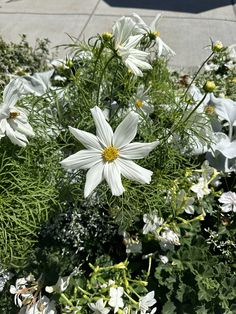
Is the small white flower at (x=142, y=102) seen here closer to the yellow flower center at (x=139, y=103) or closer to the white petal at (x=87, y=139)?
the yellow flower center at (x=139, y=103)

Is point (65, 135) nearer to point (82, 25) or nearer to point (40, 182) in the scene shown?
point (40, 182)

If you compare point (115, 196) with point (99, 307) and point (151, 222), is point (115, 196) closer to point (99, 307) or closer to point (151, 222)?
point (151, 222)

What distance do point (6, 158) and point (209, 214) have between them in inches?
40.4

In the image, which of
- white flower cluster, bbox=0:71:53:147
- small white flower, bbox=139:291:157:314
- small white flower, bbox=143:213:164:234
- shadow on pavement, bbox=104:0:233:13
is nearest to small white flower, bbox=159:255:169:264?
small white flower, bbox=143:213:164:234

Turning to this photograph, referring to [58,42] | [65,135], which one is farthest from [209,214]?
[58,42]

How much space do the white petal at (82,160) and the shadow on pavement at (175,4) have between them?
185 inches

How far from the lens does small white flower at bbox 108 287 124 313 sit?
4.90 ft

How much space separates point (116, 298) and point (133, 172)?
0.46 metres

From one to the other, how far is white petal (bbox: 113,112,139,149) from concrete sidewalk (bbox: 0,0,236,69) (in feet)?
9.87

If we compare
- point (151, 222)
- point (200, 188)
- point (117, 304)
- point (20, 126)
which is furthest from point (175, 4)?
point (117, 304)

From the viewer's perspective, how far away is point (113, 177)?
1315 mm

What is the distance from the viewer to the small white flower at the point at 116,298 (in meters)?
1.49

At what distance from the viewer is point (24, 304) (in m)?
1.62

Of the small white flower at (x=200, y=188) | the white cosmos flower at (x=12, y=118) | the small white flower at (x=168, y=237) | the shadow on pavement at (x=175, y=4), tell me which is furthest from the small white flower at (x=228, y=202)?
the shadow on pavement at (x=175, y=4)
